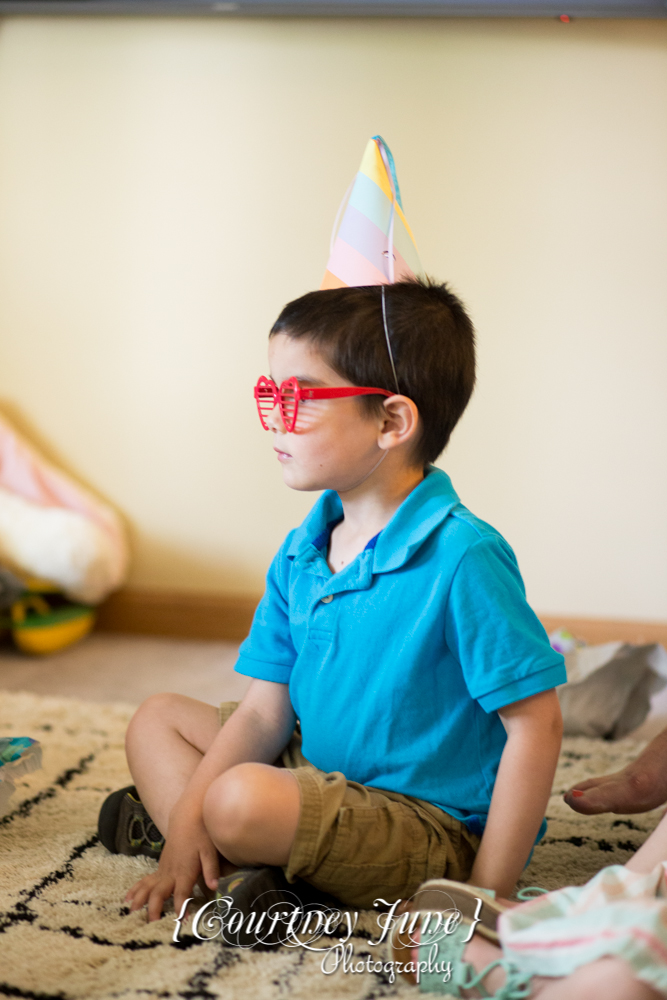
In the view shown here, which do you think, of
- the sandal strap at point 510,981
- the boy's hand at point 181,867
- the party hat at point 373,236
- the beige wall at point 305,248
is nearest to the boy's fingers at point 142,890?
the boy's hand at point 181,867

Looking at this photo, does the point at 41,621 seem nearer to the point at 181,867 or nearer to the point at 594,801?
the point at 181,867

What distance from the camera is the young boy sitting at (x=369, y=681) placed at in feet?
2.42

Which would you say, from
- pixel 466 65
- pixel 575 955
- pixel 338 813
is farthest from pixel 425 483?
pixel 466 65

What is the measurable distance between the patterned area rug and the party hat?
0.61 metres

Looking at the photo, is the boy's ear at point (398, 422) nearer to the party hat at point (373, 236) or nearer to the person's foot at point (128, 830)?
the party hat at point (373, 236)

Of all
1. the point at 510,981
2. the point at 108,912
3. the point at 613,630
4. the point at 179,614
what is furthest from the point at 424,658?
the point at 179,614

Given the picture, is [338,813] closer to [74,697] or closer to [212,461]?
[74,697]

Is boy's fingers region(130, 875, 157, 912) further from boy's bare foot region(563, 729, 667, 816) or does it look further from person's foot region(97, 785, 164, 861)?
boy's bare foot region(563, 729, 667, 816)

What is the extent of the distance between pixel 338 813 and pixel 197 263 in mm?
1396

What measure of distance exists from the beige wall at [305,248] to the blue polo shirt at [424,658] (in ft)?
3.37

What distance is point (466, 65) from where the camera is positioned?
1.73m

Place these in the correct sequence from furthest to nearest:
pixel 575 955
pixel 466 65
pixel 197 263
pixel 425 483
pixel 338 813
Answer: pixel 197 263
pixel 466 65
pixel 425 483
pixel 338 813
pixel 575 955

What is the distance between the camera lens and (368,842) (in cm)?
75

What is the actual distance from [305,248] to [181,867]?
1344 mm
